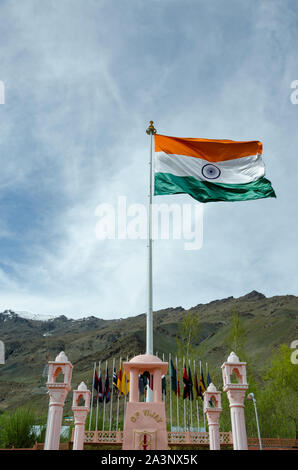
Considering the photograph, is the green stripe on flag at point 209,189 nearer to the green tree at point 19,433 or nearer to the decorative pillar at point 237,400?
the decorative pillar at point 237,400

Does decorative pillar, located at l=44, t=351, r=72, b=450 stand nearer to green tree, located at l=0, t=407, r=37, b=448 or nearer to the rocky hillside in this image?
green tree, located at l=0, t=407, r=37, b=448

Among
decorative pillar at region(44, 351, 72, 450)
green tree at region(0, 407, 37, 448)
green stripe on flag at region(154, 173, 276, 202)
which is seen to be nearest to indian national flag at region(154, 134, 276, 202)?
green stripe on flag at region(154, 173, 276, 202)

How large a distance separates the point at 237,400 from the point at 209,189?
983 cm

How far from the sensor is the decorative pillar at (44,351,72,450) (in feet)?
41.8

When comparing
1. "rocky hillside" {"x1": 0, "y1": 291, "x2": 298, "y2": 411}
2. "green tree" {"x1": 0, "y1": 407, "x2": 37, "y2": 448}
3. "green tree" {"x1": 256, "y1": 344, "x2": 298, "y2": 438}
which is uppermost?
"rocky hillside" {"x1": 0, "y1": 291, "x2": 298, "y2": 411}

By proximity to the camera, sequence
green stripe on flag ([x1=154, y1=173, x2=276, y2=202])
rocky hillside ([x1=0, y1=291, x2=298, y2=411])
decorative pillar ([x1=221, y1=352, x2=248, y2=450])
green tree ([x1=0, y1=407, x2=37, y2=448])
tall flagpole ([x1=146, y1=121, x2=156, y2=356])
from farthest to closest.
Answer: rocky hillside ([x1=0, y1=291, x2=298, y2=411]) → green tree ([x1=0, y1=407, x2=37, y2=448]) → green stripe on flag ([x1=154, y1=173, x2=276, y2=202]) → tall flagpole ([x1=146, y1=121, x2=156, y2=356]) → decorative pillar ([x1=221, y1=352, x2=248, y2=450])

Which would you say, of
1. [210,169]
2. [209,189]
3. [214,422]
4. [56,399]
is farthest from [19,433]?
[210,169]

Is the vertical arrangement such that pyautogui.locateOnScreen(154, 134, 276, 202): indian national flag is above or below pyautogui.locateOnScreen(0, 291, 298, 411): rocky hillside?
below

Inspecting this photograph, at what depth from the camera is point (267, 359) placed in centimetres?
9556

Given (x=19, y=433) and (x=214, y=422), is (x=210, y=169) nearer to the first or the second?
(x=214, y=422)

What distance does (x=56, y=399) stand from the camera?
Result: 43.9 feet

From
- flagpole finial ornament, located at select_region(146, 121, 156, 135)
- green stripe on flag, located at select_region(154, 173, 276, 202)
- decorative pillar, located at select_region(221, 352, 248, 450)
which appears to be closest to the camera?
decorative pillar, located at select_region(221, 352, 248, 450)

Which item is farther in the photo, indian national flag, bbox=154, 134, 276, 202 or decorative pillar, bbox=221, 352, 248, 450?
indian national flag, bbox=154, 134, 276, 202
